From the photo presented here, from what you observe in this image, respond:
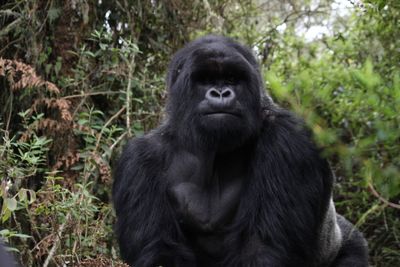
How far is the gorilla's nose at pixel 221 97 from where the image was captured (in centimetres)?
402

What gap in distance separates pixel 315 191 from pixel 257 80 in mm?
659

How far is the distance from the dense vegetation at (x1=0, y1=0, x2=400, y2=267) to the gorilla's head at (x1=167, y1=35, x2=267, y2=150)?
26.2 inches

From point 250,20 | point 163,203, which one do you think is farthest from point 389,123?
point 250,20

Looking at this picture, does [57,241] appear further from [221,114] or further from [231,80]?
[231,80]

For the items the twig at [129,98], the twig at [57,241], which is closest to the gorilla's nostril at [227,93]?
the twig at [57,241]

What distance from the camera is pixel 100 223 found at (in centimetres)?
468

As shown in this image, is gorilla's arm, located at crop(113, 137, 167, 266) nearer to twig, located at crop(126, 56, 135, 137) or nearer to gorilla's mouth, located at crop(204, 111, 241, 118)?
gorilla's mouth, located at crop(204, 111, 241, 118)

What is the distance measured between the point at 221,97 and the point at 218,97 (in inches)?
0.6

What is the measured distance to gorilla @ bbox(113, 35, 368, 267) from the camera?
4.09 m

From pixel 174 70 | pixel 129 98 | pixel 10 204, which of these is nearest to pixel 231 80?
pixel 174 70

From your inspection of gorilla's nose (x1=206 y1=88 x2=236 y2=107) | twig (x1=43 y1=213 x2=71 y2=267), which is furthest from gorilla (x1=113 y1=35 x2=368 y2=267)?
twig (x1=43 y1=213 x2=71 y2=267)

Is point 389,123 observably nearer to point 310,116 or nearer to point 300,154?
point 310,116

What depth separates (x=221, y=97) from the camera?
4031 millimetres

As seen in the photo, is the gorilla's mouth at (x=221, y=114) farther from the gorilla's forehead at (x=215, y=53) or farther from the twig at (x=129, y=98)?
the twig at (x=129, y=98)
